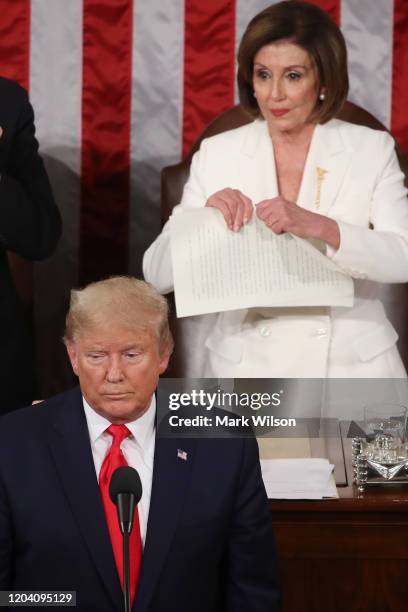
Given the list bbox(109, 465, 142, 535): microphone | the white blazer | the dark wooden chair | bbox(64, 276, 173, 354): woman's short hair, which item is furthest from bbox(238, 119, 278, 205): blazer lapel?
bbox(109, 465, 142, 535): microphone

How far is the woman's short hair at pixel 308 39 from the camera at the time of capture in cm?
310

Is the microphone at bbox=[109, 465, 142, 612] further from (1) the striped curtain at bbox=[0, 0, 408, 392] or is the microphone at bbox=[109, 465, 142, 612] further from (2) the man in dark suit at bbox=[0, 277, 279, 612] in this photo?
(1) the striped curtain at bbox=[0, 0, 408, 392]

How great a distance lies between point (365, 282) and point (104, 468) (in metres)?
1.26

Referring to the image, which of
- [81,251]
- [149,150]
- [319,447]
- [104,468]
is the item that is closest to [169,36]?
[149,150]

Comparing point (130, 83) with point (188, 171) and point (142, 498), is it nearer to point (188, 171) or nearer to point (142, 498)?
point (188, 171)

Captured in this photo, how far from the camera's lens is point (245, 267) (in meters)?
3.05

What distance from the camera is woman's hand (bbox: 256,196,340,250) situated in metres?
2.93

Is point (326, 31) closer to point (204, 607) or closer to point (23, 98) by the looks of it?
point (23, 98)

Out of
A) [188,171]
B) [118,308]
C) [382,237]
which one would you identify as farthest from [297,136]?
[118,308]

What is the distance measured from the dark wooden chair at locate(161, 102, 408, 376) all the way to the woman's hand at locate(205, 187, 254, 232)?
2.41ft

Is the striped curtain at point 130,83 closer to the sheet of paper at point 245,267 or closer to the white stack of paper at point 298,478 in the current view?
the sheet of paper at point 245,267

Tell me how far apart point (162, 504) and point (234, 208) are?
1.06 metres

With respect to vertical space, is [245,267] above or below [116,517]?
above

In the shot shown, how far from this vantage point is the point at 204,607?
219 centimetres
